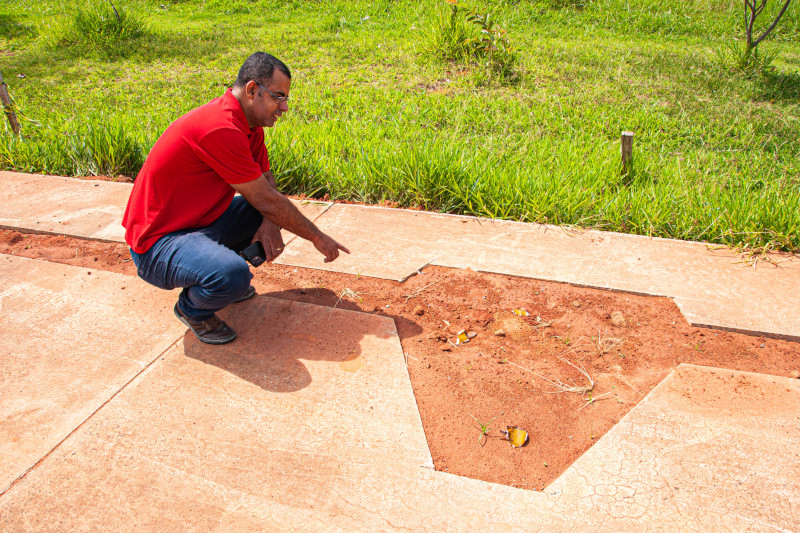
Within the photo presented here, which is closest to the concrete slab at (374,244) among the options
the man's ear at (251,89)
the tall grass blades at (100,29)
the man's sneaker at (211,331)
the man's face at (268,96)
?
the man's sneaker at (211,331)

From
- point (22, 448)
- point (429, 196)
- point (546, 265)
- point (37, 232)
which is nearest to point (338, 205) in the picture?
point (429, 196)

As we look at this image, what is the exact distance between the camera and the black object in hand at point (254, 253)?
3.14 metres

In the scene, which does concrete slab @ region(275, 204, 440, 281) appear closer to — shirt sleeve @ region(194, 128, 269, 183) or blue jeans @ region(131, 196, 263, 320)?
blue jeans @ region(131, 196, 263, 320)

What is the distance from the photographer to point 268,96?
2.76 m

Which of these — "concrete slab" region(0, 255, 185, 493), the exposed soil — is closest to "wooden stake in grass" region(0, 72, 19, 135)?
"concrete slab" region(0, 255, 185, 493)

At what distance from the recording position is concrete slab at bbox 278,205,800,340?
10.4 feet

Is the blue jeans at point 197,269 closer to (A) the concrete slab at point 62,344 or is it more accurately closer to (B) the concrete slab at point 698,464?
(A) the concrete slab at point 62,344

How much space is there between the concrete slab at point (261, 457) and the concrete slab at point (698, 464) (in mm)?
261

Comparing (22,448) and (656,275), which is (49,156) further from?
(656,275)

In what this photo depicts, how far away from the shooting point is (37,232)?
4.16 meters

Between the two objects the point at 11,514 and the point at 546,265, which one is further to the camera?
the point at 546,265

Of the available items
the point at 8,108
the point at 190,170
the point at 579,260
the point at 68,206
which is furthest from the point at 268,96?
the point at 8,108

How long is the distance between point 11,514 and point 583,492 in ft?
6.68

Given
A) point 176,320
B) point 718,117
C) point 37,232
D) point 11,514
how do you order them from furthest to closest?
point 718,117 → point 37,232 → point 176,320 → point 11,514
